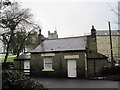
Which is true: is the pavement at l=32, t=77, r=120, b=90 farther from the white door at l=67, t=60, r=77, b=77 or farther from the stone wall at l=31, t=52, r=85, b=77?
the white door at l=67, t=60, r=77, b=77

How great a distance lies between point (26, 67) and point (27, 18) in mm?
11032

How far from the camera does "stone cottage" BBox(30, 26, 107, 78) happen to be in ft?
64.1

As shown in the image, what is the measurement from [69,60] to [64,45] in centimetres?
282

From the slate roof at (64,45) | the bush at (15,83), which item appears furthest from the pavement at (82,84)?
the slate roof at (64,45)

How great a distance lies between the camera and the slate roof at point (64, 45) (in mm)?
20658

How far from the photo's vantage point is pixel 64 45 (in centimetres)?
2203

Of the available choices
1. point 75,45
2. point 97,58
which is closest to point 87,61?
point 97,58

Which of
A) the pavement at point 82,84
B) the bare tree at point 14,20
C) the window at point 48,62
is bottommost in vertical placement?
the pavement at point 82,84

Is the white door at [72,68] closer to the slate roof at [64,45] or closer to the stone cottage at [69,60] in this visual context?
the stone cottage at [69,60]

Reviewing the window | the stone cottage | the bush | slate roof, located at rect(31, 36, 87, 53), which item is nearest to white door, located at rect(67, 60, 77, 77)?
the stone cottage

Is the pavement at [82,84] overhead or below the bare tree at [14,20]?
below

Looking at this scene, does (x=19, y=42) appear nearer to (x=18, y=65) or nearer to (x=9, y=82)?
(x=18, y=65)

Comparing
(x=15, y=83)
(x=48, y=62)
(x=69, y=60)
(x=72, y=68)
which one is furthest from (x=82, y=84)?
(x=48, y=62)

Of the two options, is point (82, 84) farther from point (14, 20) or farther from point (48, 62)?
point (14, 20)
